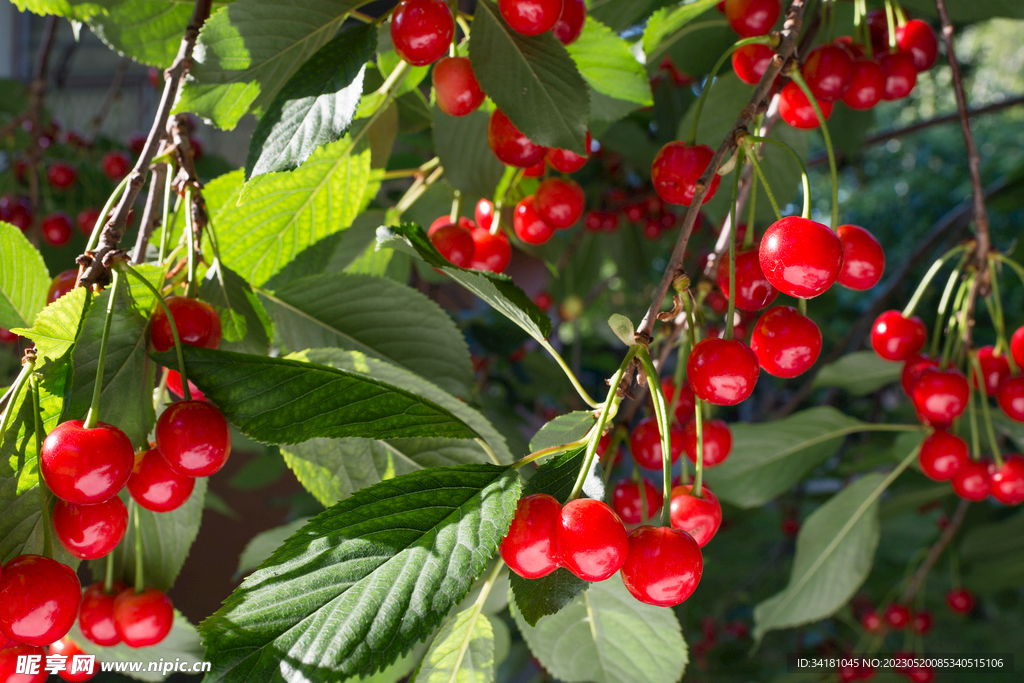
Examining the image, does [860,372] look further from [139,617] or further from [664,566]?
[139,617]

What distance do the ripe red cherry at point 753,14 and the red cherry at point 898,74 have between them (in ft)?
0.47

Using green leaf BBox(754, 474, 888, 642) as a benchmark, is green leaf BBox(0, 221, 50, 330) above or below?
above

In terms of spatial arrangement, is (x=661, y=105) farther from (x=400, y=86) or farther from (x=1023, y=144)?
(x=1023, y=144)

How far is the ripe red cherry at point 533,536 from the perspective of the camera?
1.24 ft

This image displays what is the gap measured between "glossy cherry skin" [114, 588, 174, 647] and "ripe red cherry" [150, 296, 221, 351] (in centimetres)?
31

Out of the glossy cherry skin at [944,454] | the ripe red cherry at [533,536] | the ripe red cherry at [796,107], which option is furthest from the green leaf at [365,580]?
the glossy cherry skin at [944,454]

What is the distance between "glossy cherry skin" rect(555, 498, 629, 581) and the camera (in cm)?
37

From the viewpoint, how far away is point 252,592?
1.18 ft

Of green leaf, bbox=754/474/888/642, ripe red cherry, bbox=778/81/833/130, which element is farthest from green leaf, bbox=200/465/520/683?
green leaf, bbox=754/474/888/642

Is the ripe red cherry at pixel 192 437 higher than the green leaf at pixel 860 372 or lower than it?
higher

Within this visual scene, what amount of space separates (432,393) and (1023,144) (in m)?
9.96

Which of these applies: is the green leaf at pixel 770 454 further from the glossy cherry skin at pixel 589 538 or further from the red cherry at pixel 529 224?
the glossy cherry skin at pixel 589 538

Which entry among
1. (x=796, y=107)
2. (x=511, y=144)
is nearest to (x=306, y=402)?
(x=511, y=144)

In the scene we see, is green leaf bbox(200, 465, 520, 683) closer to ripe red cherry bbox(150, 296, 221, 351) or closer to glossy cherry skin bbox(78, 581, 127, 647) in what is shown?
ripe red cherry bbox(150, 296, 221, 351)
